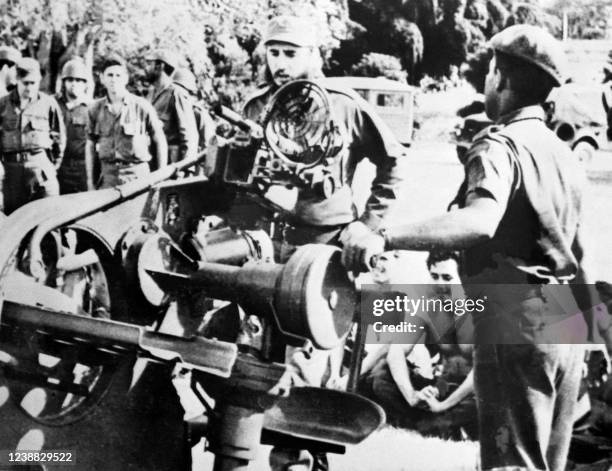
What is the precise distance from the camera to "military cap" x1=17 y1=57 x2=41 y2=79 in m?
2.73

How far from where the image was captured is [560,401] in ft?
7.29

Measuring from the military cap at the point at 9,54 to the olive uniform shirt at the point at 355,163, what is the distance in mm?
1095

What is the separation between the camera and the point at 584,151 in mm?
2270

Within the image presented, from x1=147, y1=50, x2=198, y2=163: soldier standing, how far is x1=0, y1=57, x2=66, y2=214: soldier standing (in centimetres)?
39

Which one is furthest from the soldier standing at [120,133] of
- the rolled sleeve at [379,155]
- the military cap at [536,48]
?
the military cap at [536,48]

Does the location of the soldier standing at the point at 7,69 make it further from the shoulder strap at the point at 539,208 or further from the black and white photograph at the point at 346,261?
the shoulder strap at the point at 539,208

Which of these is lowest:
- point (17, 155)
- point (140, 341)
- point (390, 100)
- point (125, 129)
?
point (140, 341)

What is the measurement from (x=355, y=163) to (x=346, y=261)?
1.18 ft

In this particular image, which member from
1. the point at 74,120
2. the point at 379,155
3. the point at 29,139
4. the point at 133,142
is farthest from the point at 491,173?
the point at 29,139

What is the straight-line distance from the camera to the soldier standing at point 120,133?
2.58m

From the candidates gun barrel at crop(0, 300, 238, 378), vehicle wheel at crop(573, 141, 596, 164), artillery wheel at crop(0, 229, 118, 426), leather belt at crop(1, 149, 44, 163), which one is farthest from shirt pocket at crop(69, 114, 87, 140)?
vehicle wheel at crop(573, 141, 596, 164)

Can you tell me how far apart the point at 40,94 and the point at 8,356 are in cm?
94

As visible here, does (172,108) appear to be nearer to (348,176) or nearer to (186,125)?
(186,125)

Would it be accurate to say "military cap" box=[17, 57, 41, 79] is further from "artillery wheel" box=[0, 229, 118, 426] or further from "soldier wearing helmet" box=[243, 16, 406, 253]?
"soldier wearing helmet" box=[243, 16, 406, 253]
